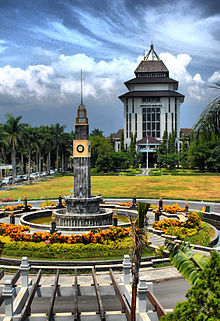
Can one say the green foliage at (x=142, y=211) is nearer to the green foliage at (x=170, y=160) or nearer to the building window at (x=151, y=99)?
the green foliage at (x=170, y=160)

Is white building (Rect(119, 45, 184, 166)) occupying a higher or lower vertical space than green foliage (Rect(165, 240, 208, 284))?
higher

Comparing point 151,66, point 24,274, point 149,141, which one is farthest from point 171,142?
point 24,274

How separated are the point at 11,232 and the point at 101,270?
24.2 feet

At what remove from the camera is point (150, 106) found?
375 feet

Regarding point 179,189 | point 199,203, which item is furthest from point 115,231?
point 179,189

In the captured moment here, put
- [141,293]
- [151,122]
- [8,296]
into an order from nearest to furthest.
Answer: [8,296] → [141,293] → [151,122]

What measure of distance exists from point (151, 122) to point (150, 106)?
18.6 ft

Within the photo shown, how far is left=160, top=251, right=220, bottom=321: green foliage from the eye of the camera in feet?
21.3

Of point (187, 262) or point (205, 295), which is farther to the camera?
point (187, 262)

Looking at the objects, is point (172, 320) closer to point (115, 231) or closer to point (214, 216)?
point (115, 231)

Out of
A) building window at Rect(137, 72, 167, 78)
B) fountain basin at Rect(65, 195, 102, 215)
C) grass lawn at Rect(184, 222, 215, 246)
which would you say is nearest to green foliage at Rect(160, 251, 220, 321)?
grass lawn at Rect(184, 222, 215, 246)

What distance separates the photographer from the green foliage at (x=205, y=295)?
255 inches

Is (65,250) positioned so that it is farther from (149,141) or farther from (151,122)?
(151,122)

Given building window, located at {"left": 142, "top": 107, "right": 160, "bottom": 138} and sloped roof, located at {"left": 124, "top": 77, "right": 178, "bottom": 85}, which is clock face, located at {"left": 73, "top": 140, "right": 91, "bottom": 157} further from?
building window, located at {"left": 142, "top": 107, "right": 160, "bottom": 138}
